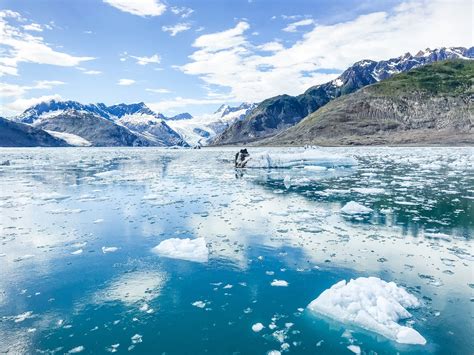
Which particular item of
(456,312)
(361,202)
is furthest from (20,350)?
(361,202)

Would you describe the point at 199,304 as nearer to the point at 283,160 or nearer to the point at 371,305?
the point at 371,305

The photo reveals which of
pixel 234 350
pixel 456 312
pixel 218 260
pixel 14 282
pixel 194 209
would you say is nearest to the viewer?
pixel 234 350

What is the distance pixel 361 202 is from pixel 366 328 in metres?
→ 15.7

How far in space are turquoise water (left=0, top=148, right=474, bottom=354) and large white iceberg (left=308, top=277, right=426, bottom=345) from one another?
0.89 feet

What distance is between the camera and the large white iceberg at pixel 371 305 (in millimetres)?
8744

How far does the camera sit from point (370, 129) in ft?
616

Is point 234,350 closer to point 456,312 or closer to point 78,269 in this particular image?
point 456,312

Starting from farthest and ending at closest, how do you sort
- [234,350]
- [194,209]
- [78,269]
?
[194,209], [78,269], [234,350]

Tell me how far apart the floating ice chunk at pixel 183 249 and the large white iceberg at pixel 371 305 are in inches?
204

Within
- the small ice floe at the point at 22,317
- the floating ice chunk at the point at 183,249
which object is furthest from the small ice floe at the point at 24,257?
the small ice floe at the point at 22,317

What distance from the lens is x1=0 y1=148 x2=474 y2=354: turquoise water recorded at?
A: 8.52 meters

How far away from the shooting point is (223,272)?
12.5m

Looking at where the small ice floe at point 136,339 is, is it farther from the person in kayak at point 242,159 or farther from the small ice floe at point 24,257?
the person in kayak at point 242,159

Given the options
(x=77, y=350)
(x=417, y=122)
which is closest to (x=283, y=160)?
(x=77, y=350)
